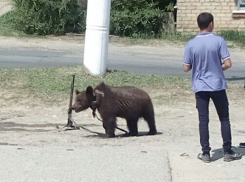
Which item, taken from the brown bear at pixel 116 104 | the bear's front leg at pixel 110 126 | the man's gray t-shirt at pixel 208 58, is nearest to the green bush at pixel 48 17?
the brown bear at pixel 116 104

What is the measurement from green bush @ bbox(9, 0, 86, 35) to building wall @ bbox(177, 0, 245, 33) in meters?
3.87

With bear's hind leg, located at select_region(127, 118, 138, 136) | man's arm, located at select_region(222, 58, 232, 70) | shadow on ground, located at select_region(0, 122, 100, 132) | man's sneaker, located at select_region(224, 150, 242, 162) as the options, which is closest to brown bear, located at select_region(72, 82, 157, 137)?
bear's hind leg, located at select_region(127, 118, 138, 136)

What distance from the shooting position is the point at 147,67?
19094 mm

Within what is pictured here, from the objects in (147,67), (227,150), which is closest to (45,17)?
(147,67)

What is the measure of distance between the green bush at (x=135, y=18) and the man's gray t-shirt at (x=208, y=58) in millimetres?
19108

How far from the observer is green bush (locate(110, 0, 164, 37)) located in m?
26.8

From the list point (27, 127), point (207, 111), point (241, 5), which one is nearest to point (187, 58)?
point (207, 111)

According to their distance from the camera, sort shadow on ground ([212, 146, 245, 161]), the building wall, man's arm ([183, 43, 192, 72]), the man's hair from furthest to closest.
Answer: the building wall < shadow on ground ([212, 146, 245, 161]) < man's arm ([183, 43, 192, 72]) < the man's hair

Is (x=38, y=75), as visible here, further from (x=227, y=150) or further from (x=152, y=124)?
(x=227, y=150)

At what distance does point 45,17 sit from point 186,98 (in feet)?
49.0

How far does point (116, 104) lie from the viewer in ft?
31.2

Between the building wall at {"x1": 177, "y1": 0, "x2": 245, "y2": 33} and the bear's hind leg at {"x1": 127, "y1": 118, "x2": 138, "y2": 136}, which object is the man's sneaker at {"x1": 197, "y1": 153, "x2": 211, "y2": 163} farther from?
the building wall at {"x1": 177, "y1": 0, "x2": 245, "y2": 33}

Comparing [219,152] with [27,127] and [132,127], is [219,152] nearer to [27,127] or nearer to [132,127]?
[132,127]

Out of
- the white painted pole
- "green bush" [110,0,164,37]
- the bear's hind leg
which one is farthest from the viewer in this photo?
"green bush" [110,0,164,37]
